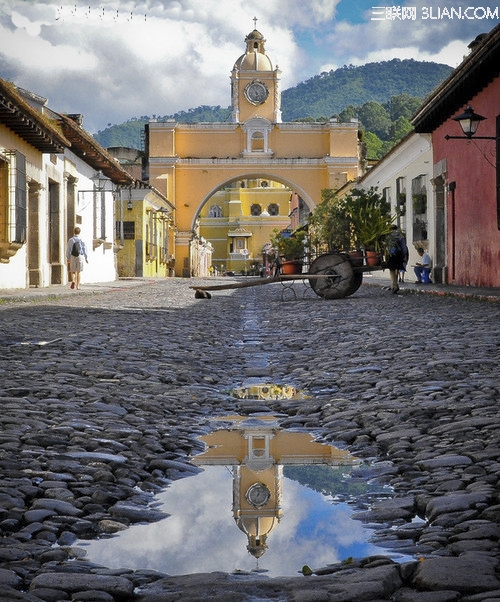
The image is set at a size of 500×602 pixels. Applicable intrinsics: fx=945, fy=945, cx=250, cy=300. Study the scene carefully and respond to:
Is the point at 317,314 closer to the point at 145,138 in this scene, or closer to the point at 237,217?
the point at 145,138

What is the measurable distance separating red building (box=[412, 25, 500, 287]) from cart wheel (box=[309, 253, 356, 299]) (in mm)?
2799

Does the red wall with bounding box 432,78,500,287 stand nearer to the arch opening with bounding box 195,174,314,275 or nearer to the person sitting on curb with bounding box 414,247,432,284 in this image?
the person sitting on curb with bounding box 414,247,432,284

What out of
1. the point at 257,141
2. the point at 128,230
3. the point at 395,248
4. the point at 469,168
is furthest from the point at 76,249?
the point at 257,141

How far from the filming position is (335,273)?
16.3 metres

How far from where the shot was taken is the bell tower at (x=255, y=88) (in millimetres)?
54469

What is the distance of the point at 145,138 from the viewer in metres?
55.4

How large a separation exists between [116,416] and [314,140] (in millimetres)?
48739

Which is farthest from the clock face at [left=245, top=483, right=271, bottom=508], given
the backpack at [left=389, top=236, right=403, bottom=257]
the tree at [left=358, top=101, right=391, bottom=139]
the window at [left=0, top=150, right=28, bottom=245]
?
the tree at [left=358, top=101, right=391, bottom=139]

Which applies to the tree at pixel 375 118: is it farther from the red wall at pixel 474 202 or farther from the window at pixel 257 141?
the red wall at pixel 474 202

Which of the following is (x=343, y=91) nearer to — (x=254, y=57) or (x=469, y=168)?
(x=254, y=57)

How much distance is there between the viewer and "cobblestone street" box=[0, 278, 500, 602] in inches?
83.1

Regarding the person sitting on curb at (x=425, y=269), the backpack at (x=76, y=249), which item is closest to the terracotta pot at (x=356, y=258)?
the person sitting on curb at (x=425, y=269)

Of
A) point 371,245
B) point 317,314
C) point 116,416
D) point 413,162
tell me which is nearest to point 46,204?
point 371,245

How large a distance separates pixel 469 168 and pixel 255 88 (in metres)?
37.8
